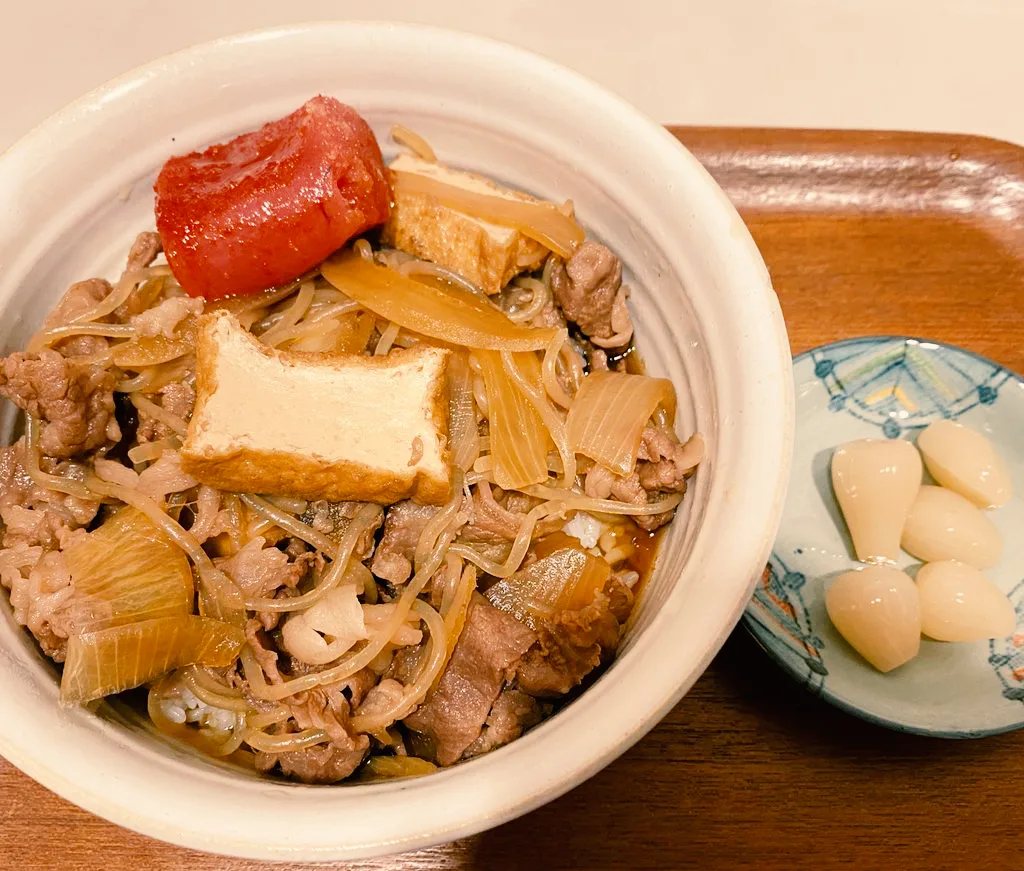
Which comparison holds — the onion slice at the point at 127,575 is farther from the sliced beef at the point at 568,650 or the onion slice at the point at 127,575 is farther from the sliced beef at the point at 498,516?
the sliced beef at the point at 568,650

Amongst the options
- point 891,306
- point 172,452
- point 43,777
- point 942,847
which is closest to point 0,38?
point 172,452

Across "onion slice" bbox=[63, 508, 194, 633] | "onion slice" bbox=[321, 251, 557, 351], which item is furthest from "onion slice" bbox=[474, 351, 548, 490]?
"onion slice" bbox=[63, 508, 194, 633]

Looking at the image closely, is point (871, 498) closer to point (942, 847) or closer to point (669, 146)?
point (942, 847)

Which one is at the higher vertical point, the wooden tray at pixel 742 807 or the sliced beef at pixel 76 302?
the sliced beef at pixel 76 302

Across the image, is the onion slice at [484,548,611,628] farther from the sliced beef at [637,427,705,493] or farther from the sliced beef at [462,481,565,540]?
the sliced beef at [637,427,705,493]

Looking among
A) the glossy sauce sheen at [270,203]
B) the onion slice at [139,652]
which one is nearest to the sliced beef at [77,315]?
the glossy sauce sheen at [270,203]

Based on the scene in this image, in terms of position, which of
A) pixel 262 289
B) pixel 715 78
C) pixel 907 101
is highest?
pixel 262 289
